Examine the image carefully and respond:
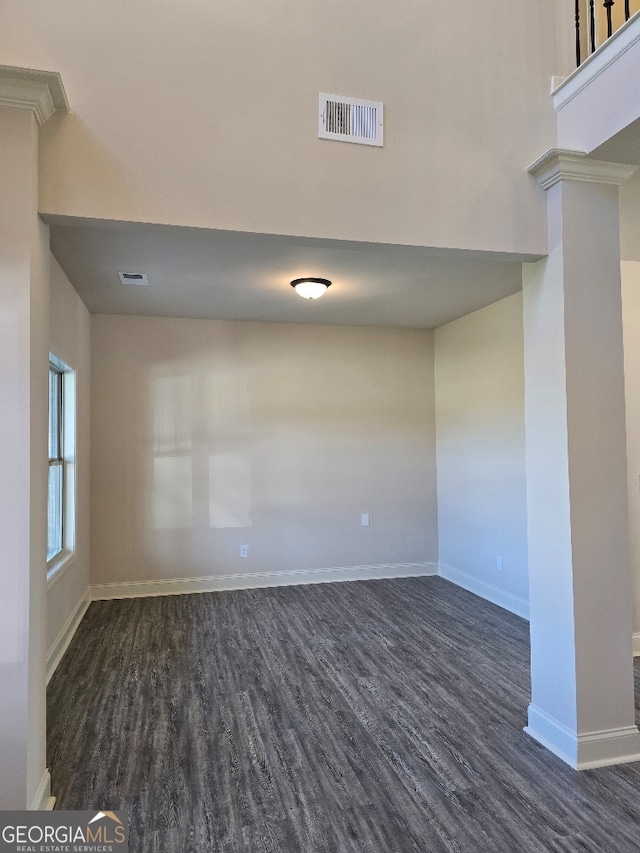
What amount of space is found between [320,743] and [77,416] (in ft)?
10.0

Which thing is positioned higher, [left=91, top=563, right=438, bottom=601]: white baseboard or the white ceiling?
the white ceiling

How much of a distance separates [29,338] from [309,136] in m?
1.47

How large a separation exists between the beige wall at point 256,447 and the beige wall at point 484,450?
0.96 feet

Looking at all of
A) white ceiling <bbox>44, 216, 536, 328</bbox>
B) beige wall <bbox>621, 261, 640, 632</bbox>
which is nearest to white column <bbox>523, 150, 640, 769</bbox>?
white ceiling <bbox>44, 216, 536, 328</bbox>

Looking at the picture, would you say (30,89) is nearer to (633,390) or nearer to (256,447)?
(256,447)

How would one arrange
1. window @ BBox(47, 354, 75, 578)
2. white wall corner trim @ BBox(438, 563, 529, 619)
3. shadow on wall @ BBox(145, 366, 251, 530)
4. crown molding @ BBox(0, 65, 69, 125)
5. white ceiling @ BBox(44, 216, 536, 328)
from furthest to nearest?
shadow on wall @ BBox(145, 366, 251, 530)
white wall corner trim @ BBox(438, 563, 529, 619)
window @ BBox(47, 354, 75, 578)
white ceiling @ BBox(44, 216, 536, 328)
crown molding @ BBox(0, 65, 69, 125)

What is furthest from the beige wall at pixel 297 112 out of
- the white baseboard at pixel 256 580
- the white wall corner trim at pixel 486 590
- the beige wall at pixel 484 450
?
the white baseboard at pixel 256 580

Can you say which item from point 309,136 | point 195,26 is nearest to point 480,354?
point 309,136

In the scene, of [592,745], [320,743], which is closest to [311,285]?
[320,743]

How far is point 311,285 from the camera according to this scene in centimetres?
385

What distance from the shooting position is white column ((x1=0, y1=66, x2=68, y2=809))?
6.26 ft

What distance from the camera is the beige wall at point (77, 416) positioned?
348 cm

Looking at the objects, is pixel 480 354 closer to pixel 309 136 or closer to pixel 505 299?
pixel 505 299

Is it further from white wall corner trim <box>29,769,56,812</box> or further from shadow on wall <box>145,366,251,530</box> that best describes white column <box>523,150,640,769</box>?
shadow on wall <box>145,366,251,530</box>
